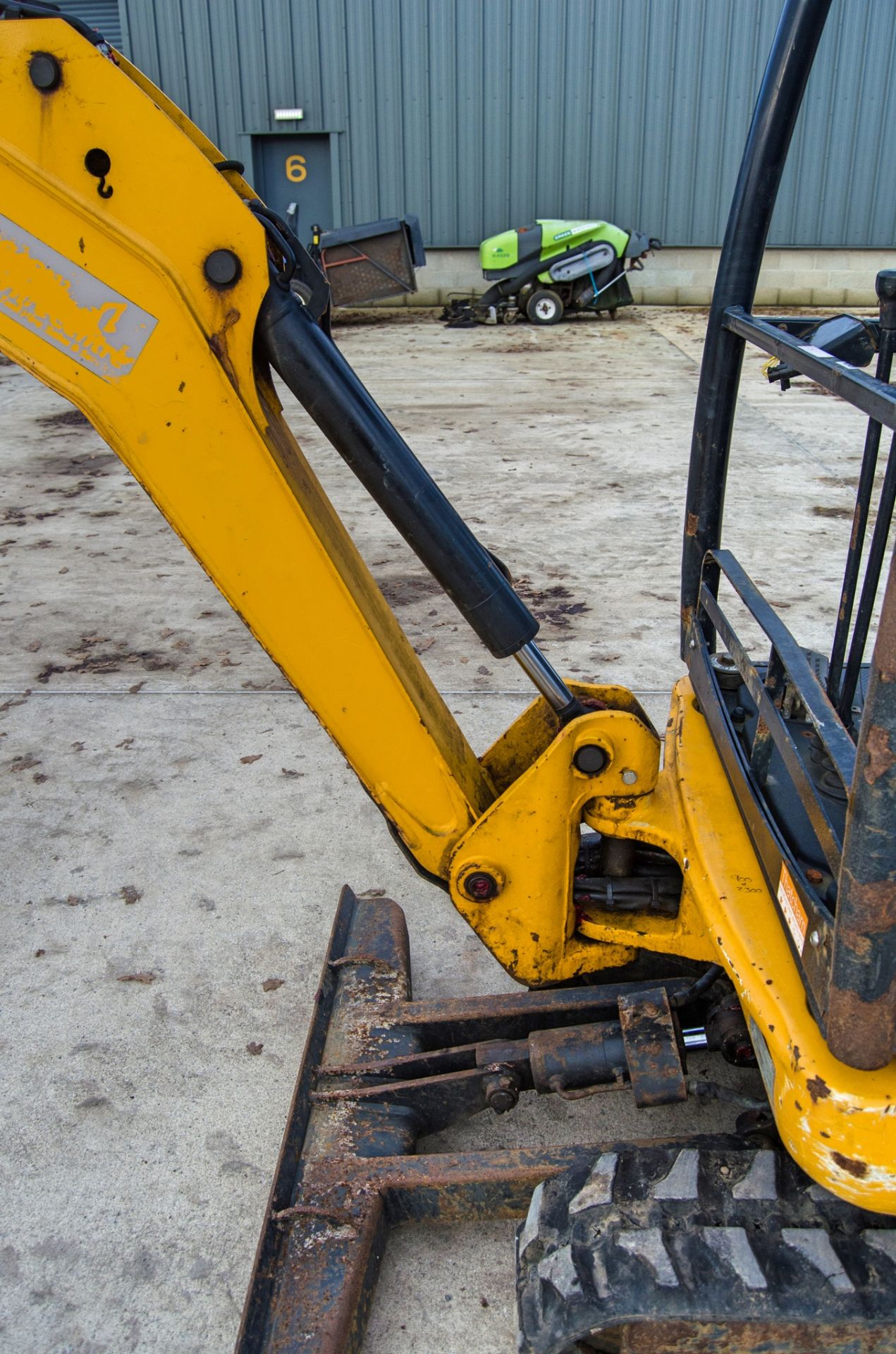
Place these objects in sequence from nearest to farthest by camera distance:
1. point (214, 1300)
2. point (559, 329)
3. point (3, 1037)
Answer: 1. point (214, 1300)
2. point (3, 1037)
3. point (559, 329)

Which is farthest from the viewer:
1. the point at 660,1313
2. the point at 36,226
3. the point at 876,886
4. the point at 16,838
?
the point at 16,838

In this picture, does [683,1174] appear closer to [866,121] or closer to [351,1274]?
[351,1274]

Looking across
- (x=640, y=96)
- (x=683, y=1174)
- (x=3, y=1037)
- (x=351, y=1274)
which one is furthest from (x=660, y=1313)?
(x=640, y=96)

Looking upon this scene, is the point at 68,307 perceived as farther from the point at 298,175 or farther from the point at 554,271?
the point at 298,175

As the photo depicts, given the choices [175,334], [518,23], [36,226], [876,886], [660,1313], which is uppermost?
[518,23]

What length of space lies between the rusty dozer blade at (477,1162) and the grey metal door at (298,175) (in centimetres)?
1292

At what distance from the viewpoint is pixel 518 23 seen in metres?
13.0

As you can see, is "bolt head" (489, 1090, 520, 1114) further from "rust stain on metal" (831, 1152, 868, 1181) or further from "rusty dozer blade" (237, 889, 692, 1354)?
"rust stain on metal" (831, 1152, 868, 1181)

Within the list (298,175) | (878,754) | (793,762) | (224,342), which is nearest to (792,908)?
(793,762)

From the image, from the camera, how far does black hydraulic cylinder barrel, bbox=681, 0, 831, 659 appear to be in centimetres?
184

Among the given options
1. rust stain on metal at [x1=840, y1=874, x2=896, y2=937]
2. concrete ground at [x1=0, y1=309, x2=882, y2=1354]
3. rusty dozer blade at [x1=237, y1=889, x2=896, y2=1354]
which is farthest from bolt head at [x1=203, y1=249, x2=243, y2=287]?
concrete ground at [x1=0, y1=309, x2=882, y2=1354]

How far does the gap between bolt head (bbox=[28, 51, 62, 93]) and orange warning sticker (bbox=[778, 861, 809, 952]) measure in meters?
1.44

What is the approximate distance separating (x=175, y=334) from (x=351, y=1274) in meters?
1.44

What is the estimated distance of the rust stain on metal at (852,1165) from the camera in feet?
4.26
